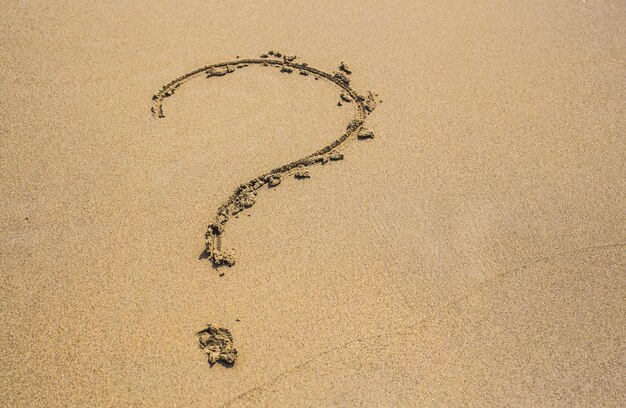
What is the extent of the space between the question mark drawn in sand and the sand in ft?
0.17

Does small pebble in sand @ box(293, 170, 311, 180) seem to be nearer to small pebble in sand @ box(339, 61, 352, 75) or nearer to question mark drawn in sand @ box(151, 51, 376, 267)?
question mark drawn in sand @ box(151, 51, 376, 267)

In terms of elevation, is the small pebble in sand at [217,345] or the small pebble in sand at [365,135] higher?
the small pebble in sand at [365,135]

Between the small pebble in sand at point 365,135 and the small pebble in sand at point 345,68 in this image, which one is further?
the small pebble in sand at point 345,68

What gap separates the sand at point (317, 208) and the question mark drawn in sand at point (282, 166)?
2.0 inches

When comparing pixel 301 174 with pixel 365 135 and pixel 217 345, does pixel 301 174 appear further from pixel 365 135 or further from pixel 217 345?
pixel 217 345

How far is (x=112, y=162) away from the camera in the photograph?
397 cm

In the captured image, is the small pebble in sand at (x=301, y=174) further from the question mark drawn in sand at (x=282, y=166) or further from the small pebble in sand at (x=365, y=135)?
the small pebble in sand at (x=365, y=135)

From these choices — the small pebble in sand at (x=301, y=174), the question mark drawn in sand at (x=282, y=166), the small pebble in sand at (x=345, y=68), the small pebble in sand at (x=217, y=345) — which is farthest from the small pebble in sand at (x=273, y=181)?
the small pebble in sand at (x=345, y=68)

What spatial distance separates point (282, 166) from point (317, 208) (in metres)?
0.47

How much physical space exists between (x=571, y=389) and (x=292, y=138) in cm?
260

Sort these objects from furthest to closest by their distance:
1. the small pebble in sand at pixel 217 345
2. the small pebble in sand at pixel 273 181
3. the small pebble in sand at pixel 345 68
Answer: the small pebble in sand at pixel 345 68 < the small pebble in sand at pixel 273 181 < the small pebble in sand at pixel 217 345

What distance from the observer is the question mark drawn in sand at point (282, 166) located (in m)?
3.53

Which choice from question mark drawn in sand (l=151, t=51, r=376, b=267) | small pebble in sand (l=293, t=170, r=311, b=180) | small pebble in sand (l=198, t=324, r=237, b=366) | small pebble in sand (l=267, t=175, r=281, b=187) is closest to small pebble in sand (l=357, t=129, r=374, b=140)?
question mark drawn in sand (l=151, t=51, r=376, b=267)

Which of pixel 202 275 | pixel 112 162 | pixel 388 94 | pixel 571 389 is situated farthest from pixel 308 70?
pixel 571 389
